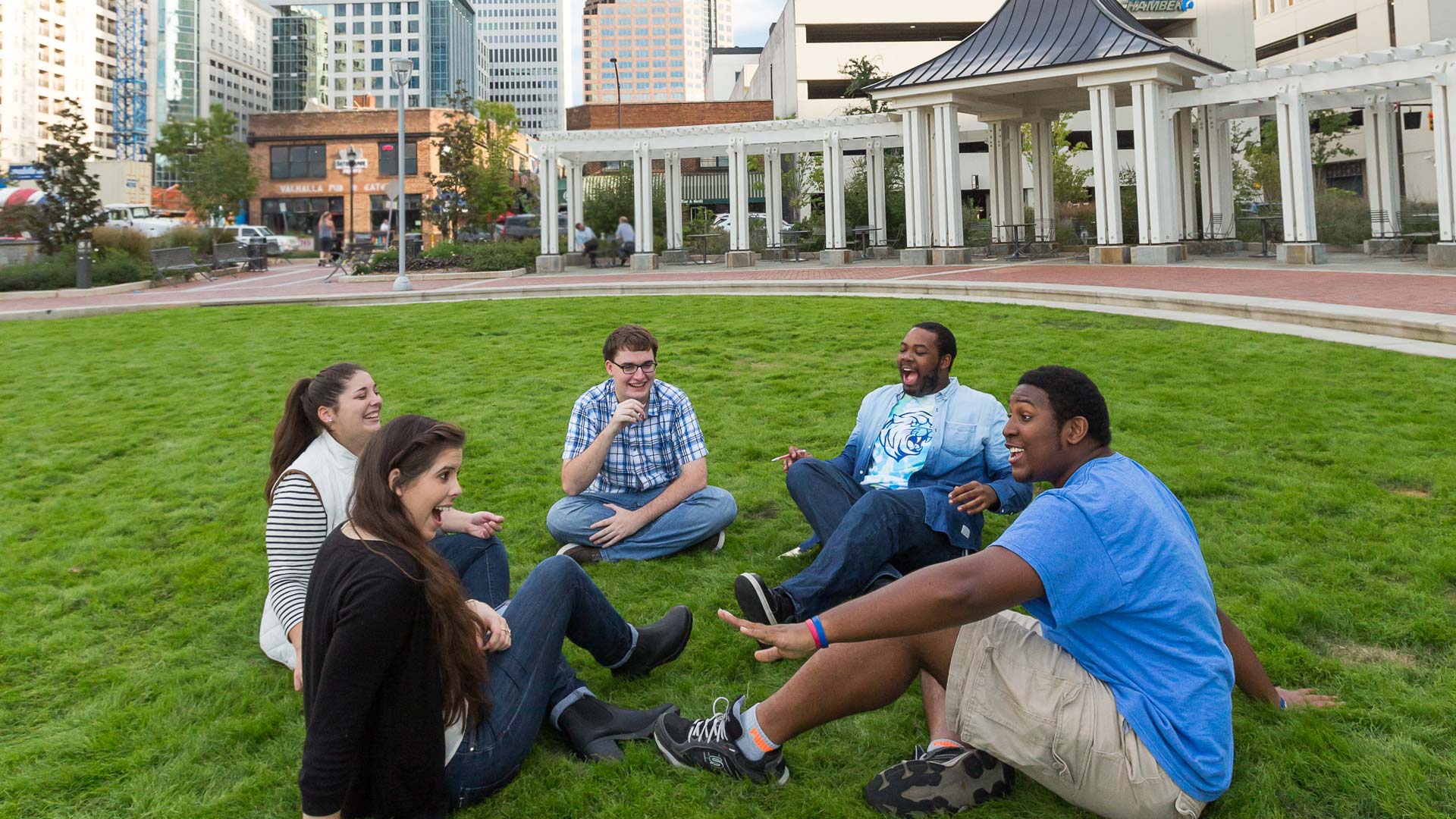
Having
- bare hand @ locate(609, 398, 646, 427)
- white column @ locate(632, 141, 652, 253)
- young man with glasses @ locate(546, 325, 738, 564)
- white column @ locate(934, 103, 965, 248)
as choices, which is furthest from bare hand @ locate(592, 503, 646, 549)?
white column @ locate(632, 141, 652, 253)

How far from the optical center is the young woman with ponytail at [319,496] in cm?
389

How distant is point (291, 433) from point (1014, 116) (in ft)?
85.3

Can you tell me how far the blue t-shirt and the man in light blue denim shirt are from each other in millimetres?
1375

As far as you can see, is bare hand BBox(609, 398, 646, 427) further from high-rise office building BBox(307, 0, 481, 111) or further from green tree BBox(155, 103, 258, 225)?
high-rise office building BBox(307, 0, 481, 111)

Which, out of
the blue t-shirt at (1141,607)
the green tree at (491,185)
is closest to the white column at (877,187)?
the green tree at (491,185)

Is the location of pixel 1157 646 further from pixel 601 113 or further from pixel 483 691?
pixel 601 113

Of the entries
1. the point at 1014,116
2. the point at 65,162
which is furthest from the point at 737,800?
the point at 65,162

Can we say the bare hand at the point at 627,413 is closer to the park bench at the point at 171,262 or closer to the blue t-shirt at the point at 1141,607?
the blue t-shirt at the point at 1141,607

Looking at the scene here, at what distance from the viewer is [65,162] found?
89.8 feet

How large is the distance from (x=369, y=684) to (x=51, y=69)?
4479 inches

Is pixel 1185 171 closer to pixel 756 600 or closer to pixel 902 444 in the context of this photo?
pixel 902 444

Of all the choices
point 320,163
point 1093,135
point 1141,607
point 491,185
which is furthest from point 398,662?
point 320,163

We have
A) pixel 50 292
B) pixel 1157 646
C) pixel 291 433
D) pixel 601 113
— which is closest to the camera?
pixel 1157 646

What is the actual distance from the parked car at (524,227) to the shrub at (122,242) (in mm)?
12829
